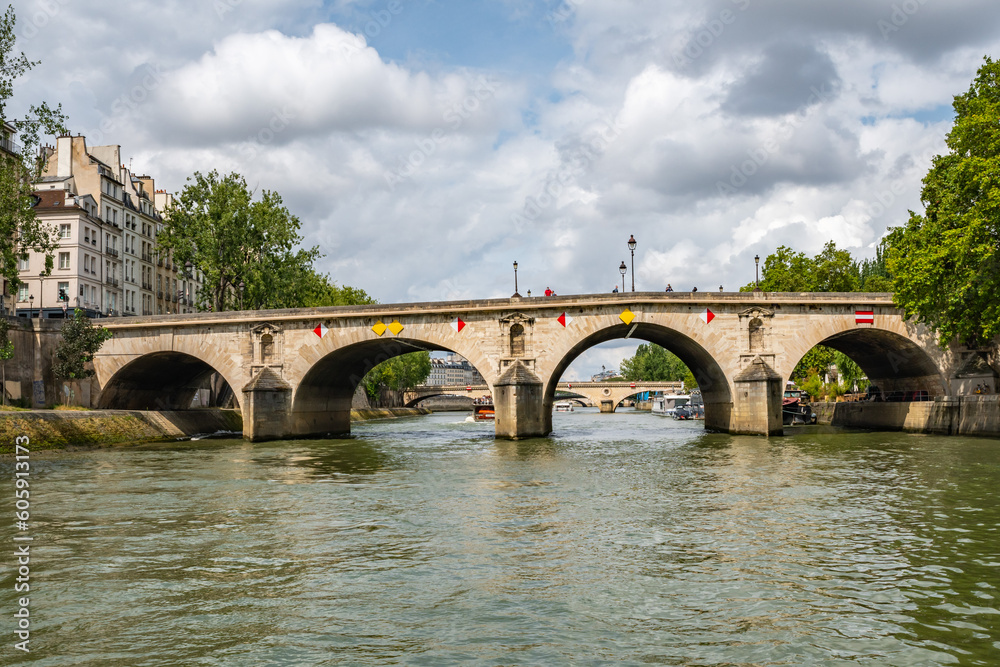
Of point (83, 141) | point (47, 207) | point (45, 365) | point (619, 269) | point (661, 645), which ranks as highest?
point (83, 141)

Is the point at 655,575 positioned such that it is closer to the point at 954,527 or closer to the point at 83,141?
the point at 954,527

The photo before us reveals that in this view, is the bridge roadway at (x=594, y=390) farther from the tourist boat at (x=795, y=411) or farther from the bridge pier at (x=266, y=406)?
Result: the bridge pier at (x=266, y=406)

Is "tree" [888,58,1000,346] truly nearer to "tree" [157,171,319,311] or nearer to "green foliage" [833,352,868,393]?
"green foliage" [833,352,868,393]

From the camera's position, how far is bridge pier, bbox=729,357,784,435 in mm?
38969

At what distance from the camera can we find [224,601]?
1047cm

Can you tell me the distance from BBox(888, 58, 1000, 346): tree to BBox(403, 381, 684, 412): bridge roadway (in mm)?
77061

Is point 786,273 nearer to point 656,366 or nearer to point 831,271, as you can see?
point 831,271

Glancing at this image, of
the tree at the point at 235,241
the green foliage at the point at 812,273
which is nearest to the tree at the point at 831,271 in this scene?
the green foliage at the point at 812,273

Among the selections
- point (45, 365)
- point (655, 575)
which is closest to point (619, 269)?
point (45, 365)

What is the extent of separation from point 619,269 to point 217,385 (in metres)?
30.8

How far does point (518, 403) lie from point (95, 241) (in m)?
42.4

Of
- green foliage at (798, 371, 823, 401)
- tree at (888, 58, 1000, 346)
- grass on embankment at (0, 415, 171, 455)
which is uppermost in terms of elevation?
tree at (888, 58, 1000, 346)

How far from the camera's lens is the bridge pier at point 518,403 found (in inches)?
1558

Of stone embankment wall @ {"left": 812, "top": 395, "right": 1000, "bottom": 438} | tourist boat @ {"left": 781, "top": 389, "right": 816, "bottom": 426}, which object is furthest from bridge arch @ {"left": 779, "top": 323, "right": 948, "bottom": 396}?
tourist boat @ {"left": 781, "top": 389, "right": 816, "bottom": 426}
